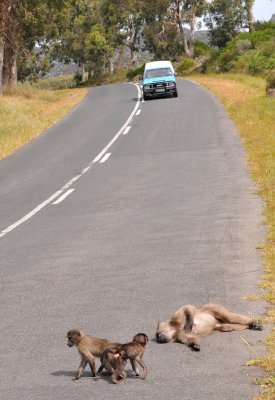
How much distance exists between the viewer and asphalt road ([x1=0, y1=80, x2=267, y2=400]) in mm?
5070

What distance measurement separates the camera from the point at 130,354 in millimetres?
4711

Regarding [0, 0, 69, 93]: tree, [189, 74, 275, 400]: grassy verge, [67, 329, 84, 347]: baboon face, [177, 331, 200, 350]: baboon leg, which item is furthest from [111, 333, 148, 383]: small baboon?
[0, 0, 69, 93]: tree

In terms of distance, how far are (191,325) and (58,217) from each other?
725 centimetres

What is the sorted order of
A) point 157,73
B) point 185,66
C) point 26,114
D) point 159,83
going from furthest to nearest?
point 185,66 < point 157,73 < point 159,83 < point 26,114

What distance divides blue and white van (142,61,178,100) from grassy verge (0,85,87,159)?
15.7 ft

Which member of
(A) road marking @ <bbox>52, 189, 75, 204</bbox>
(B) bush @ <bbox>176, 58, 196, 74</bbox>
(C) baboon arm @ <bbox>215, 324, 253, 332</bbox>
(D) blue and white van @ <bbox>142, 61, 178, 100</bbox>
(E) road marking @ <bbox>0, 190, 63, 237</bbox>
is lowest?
(E) road marking @ <bbox>0, 190, 63, 237</bbox>

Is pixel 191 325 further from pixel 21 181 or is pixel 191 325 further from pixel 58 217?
pixel 21 181

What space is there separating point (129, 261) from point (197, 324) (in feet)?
9.98

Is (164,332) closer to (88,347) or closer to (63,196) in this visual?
(88,347)

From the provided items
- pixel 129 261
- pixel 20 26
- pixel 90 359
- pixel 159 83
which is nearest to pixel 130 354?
pixel 90 359

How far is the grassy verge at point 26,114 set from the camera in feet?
87.6

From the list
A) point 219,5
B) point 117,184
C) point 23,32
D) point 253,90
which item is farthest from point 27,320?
point 219,5

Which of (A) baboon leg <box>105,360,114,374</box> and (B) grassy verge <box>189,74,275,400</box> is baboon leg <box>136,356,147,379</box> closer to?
(A) baboon leg <box>105,360,114,374</box>

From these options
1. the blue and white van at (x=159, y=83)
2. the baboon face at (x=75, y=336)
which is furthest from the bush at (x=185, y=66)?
the baboon face at (x=75, y=336)
